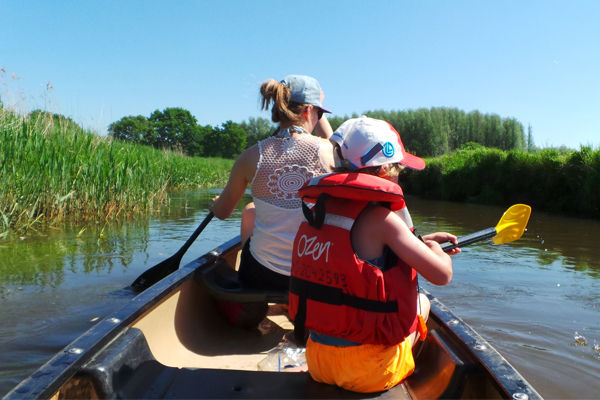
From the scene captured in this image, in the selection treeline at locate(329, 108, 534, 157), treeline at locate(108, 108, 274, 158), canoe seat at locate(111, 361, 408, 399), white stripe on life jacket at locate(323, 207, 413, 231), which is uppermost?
treeline at locate(108, 108, 274, 158)

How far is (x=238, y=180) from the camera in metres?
2.55

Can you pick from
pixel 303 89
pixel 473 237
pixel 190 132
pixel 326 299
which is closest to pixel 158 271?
pixel 303 89

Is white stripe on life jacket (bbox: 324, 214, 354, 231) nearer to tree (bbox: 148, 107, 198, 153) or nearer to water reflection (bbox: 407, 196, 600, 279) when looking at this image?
water reflection (bbox: 407, 196, 600, 279)

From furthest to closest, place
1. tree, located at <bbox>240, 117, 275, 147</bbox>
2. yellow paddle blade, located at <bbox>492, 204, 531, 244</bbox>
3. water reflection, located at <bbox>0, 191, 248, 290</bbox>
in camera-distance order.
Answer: tree, located at <bbox>240, 117, 275, 147</bbox> < water reflection, located at <bbox>0, 191, 248, 290</bbox> < yellow paddle blade, located at <bbox>492, 204, 531, 244</bbox>

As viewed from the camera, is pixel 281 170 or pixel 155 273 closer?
pixel 281 170

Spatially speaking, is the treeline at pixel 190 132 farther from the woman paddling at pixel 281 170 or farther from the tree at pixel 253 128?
the woman paddling at pixel 281 170

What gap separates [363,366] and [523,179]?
12.9 meters

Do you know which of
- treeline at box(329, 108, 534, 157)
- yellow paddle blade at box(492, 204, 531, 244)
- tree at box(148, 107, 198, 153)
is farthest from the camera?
tree at box(148, 107, 198, 153)

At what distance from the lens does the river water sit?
2.99 meters

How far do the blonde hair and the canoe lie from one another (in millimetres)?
894

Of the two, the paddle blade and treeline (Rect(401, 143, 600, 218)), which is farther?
treeline (Rect(401, 143, 600, 218))

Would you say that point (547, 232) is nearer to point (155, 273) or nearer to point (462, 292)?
point (462, 292)

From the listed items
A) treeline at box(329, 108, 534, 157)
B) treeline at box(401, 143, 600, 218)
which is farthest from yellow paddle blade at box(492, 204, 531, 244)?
treeline at box(329, 108, 534, 157)

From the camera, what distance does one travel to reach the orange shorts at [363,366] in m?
1.50
